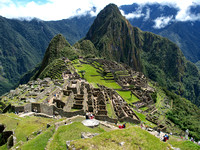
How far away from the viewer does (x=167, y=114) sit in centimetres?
5791

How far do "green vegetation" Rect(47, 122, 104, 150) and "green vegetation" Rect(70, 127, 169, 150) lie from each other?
1623 millimetres

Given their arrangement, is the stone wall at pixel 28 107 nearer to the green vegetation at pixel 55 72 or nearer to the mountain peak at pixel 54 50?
the green vegetation at pixel 55 72

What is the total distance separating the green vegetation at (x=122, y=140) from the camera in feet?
40.0

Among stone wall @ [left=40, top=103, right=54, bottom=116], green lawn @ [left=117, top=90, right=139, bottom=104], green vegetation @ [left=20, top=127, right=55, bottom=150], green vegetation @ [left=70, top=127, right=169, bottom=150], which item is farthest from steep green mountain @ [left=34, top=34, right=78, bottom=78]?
green vegetation @ [left=70, top=127, right=169, bottom=150]

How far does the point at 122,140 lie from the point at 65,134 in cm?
576

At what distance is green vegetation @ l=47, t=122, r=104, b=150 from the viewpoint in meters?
13.2

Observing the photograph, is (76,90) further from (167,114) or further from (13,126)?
(167,114)

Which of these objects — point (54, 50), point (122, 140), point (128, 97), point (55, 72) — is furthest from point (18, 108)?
point (54, 50)

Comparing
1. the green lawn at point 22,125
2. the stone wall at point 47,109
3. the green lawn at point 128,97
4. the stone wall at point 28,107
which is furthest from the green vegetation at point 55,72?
the green lawn at point 22,125

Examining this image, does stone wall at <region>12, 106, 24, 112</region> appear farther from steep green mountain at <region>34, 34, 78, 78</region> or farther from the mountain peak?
the mountain peak

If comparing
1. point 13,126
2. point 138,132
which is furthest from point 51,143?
point 13,126

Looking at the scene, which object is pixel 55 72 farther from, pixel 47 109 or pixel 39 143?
pixel 39 143

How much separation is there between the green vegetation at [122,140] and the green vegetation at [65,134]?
162 centimetres

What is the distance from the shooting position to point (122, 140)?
515 inches
